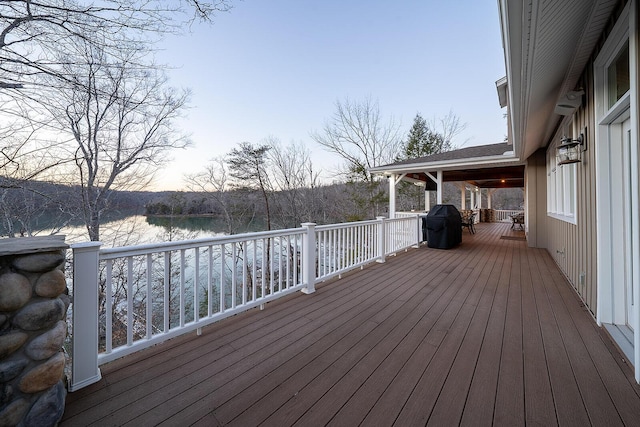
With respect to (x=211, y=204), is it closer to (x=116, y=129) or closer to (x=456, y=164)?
(x=116, y=129)

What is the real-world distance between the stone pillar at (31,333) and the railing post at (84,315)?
181 mm

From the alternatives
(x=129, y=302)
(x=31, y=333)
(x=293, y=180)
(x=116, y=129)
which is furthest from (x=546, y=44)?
(x=293, y=180)

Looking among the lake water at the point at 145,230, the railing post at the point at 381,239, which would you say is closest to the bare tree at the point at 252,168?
the lake water at the point at 145,230

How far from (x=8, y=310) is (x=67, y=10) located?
2.73 meters

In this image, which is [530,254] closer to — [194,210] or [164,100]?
[164,100]

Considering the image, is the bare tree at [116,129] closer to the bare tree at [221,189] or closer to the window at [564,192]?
the bare tree at [221,189]

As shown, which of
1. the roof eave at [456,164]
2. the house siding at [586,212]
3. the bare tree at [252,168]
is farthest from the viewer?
the bare tree at [252,168]

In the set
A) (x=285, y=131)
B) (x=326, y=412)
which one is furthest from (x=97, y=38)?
(x=285, y=131)

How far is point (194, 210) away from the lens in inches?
445

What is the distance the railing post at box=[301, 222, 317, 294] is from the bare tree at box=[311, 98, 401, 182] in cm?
1315

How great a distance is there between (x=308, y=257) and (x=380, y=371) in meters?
1.83

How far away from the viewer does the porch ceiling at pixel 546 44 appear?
1738 millimetres

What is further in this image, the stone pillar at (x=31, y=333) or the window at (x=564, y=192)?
the window at (x=564, y=192)

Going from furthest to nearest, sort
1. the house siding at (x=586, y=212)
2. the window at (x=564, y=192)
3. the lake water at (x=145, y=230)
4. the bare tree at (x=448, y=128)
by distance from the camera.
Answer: the bare tree at (x=448, y=128) < the lake water at (x=145, y=230) < the window at (x=564, y=192) < the house siding at (x=586, y=212)
